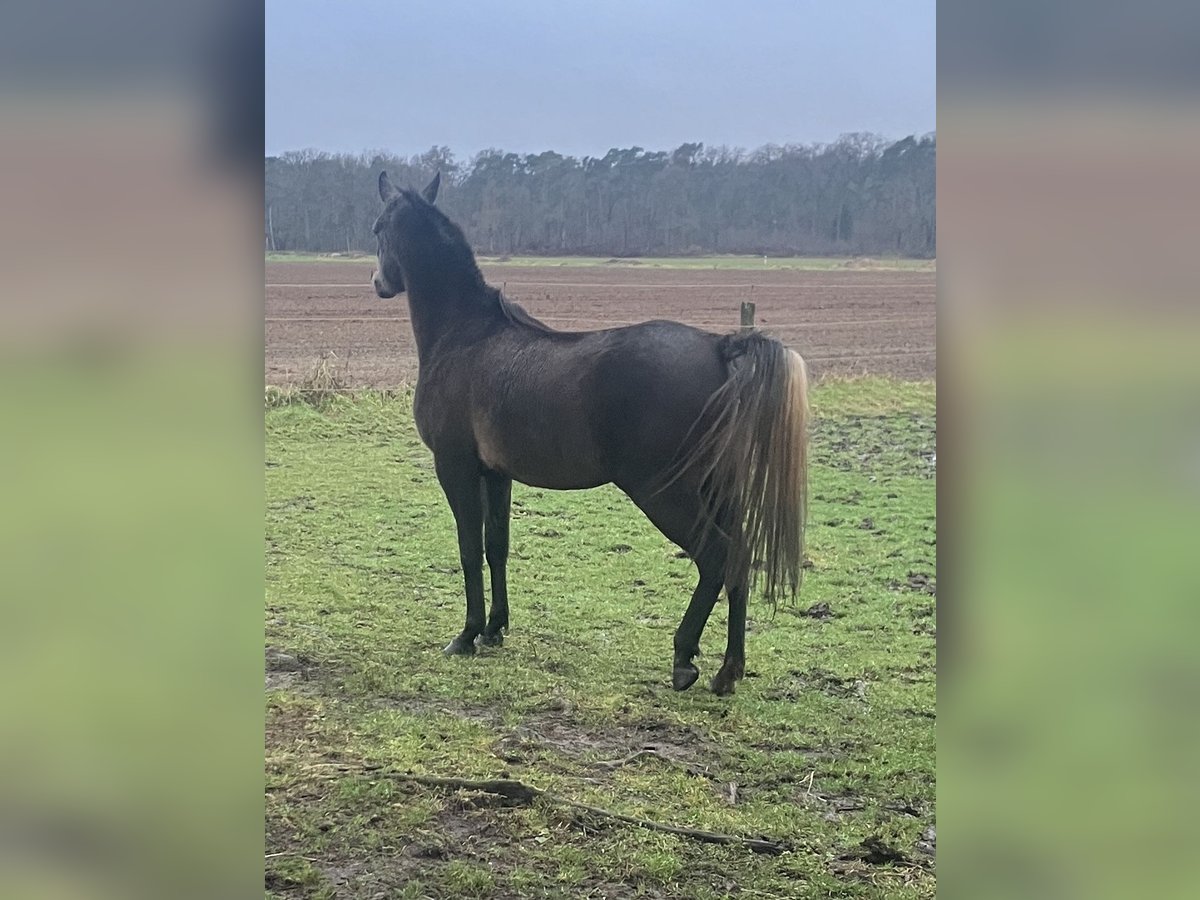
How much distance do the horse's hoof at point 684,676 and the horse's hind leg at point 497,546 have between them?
1.59 feet

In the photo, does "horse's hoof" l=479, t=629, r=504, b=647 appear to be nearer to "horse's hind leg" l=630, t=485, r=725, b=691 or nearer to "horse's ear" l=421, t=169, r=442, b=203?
"horse's hind leg" l=630, t=485, r=725, b=691

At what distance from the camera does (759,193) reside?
8.52ft

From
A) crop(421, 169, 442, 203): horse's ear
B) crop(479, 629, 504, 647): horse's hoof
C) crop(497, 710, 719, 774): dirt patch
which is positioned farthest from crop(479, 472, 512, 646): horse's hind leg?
crop(421, 169, 442, 203): horse's ear

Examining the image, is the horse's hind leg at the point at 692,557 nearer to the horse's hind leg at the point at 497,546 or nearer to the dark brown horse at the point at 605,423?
the dark brown horse at the point at 605,423

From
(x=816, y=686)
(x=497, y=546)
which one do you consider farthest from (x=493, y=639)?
(x=816, y=686)

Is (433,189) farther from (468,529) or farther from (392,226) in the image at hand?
(468,529)

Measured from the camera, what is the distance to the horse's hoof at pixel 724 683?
2.70 m

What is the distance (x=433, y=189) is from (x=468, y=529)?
924mm

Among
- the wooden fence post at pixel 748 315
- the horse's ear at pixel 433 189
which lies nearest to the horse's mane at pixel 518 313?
the horse's ear at pixel 433 189

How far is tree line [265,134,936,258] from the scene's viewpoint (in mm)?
2562
